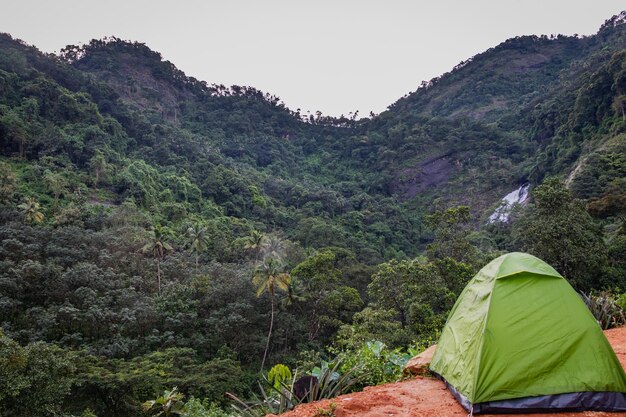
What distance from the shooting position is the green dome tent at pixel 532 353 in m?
3.96


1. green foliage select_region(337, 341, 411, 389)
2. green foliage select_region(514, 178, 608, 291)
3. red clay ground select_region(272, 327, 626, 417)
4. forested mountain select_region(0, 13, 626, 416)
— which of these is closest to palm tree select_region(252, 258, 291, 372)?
forested mountain select_region(0, 13, 626, 416)

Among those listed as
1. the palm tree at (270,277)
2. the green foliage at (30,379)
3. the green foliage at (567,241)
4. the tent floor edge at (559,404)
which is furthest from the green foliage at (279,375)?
the palm tree at (270,277)

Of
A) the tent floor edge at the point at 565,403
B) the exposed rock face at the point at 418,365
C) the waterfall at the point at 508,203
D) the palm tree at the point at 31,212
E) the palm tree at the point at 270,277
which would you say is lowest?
the waterfall at the point at 508,203

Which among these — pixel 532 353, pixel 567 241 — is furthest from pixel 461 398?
pixel 567 241

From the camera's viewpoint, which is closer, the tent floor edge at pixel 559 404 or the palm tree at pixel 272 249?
the tent floor edge at pixel 559 404

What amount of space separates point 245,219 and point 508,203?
34421mm

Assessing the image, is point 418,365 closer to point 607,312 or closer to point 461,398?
point 461,398

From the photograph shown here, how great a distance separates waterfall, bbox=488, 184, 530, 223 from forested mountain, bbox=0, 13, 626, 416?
6.74ft

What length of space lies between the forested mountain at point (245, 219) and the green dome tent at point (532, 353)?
1.85 m

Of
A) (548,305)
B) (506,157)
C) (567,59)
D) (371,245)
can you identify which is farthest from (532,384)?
(567,59)

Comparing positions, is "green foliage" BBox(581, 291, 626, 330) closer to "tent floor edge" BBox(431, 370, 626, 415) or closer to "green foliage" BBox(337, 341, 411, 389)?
"green foliage" BBox(337, 341, 411, 389)

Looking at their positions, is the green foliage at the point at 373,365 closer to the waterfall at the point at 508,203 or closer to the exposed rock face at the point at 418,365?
the exposed rock face at the point at 418,365

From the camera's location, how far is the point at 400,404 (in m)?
4.50

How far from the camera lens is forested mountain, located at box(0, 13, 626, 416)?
54.4ft
